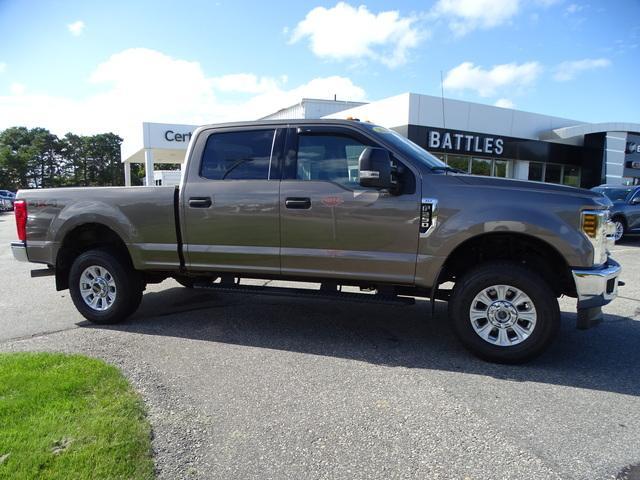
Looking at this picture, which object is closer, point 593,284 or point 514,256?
point 593,284

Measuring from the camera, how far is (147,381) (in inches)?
148

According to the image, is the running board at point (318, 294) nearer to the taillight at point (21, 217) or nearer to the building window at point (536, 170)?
the taillight at point (21, 217)

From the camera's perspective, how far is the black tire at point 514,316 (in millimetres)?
3934

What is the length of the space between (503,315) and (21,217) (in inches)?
214

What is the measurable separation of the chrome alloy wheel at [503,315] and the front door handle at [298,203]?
1782 mm

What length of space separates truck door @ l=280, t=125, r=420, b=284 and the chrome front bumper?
137cm

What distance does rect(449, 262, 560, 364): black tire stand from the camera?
12.9ft

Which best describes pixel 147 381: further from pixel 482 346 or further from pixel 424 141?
pixel 424 141

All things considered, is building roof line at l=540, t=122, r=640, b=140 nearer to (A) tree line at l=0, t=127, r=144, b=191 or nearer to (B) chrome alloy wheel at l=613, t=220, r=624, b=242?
(B) chrome alloy wheel at l=613, t=220, r=624, b=242

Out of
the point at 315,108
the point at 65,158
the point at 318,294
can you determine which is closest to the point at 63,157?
the point at 65,158

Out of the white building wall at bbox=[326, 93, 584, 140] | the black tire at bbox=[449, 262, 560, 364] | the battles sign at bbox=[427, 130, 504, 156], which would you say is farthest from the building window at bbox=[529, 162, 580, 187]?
the black tire at bbox=[449, 262, 560, 364]

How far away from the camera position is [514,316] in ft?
13.3

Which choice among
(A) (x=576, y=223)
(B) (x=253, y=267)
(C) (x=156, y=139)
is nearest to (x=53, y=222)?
(B) (x=253, y=267)

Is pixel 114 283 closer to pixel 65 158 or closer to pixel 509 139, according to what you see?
pixel 509 139
